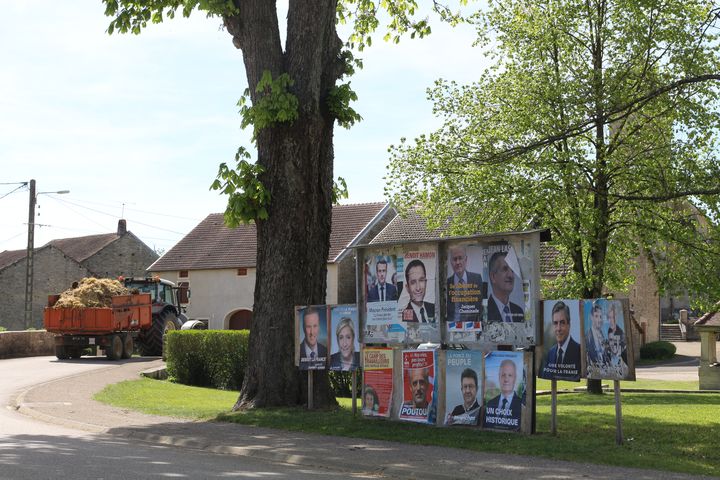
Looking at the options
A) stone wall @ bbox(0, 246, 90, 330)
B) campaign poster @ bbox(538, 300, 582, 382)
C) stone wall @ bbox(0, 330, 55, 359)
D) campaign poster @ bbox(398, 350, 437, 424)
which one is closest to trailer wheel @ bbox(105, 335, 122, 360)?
stone wall @ bbox(0, 330, 55, 359)

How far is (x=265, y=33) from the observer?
1569cm

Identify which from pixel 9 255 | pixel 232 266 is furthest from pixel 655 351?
pixel 9 255

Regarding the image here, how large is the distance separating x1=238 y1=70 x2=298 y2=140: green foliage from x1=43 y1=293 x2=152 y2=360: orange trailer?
18.3m

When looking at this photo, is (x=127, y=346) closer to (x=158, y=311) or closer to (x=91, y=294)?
(x=91, y=294)

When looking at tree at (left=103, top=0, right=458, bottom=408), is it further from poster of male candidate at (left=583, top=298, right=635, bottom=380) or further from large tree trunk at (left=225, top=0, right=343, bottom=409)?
poster of male candidate at (left=583, top=298, right=635, bottom=380)

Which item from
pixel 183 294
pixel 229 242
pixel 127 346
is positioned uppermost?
pixel 229 242

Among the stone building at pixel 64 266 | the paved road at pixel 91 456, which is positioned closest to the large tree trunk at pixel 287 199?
the paved road at pixel 91 456

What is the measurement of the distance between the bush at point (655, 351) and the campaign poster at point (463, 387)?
42007mm

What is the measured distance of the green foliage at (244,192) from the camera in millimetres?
15219

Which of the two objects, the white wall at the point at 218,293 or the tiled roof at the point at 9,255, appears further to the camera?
the tiled roof at the point at 9,255

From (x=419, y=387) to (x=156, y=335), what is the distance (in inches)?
928

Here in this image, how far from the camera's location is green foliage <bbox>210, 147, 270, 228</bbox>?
15.2m

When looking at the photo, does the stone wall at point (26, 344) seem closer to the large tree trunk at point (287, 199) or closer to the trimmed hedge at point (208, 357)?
the trimmed hedge at point (208, 357)

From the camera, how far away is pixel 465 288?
523 inches
